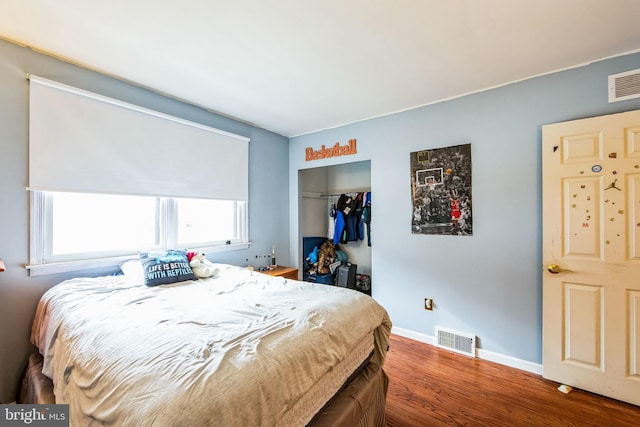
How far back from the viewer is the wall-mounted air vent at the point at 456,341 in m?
2.39

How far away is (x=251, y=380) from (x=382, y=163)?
2.60 metres

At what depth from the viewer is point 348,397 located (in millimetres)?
1254

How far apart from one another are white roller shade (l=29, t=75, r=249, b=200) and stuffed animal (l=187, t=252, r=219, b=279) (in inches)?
27.3

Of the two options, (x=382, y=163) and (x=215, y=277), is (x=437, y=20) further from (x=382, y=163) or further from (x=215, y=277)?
(x=215, y=277)

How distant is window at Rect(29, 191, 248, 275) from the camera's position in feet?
6.05

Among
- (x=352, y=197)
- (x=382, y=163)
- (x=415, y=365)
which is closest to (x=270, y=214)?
(x=352, y=197)

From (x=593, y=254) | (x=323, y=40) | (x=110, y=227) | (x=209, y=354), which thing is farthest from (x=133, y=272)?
(x=593, y=254)

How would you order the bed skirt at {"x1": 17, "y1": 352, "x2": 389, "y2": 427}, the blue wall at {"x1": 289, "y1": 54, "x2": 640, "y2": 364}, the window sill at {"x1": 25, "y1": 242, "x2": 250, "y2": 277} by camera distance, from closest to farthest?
the bed skirt at {"x1": 17, "y1": 352, "x2": 389, "y2": 427}, the window sill at {"x1": 25, "y1": 242, "x2": 250, "y2": 277}, the blue wall at {"x1": 289, "y1": 54, "x2": 640, "y2": 364}

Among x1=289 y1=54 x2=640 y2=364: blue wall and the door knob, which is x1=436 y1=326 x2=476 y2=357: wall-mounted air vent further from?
the door knob

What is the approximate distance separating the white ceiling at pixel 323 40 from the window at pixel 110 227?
3.53 feet

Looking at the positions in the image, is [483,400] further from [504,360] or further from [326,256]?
[326,256]

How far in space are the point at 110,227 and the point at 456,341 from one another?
3.36 meters

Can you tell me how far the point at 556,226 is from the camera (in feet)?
6.64

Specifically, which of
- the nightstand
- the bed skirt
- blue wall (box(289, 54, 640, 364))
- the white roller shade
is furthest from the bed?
blue wall (box(289, 54, 640, 364))
